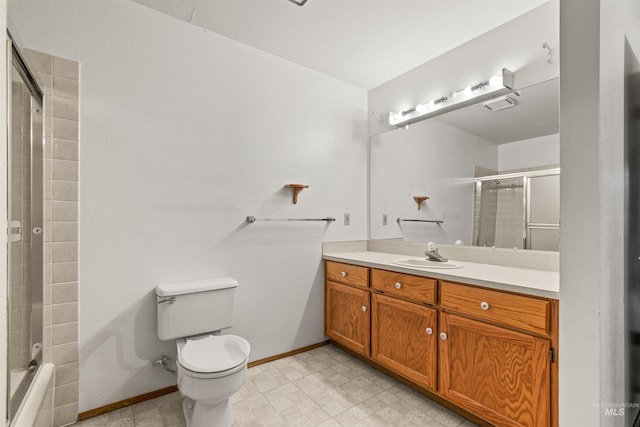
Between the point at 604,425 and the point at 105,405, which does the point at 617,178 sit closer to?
the point at 604,425

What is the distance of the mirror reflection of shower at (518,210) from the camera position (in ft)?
6.15

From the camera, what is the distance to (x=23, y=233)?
4.86 feet

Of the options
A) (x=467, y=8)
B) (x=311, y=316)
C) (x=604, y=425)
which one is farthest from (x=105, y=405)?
(x=467, y=8)

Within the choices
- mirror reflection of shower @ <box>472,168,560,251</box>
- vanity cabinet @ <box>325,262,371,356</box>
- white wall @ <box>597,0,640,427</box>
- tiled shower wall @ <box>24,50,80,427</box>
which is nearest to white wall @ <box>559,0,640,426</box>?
white wall @ <box>597,0,640,427</box>

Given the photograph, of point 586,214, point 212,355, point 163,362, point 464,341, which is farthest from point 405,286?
point 163,362

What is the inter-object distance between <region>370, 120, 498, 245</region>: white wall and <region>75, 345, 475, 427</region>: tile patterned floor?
3.72 feet

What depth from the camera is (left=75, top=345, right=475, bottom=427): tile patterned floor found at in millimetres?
1758

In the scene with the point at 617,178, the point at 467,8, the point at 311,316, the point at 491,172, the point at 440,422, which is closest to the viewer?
the point at 617,178

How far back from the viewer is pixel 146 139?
1975 mm

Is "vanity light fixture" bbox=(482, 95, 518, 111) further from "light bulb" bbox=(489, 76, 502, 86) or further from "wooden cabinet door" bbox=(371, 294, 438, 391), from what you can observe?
"wooden cabinet door" bbox=(371, 294, 438, 391)

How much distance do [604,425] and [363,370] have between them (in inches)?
56.1

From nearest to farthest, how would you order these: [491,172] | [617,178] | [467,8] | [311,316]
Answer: [617,178] → [467,8] → [491,172] → [311,316]

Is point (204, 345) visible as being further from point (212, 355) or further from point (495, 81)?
point (495, 81)

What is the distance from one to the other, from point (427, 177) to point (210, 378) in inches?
81.1
